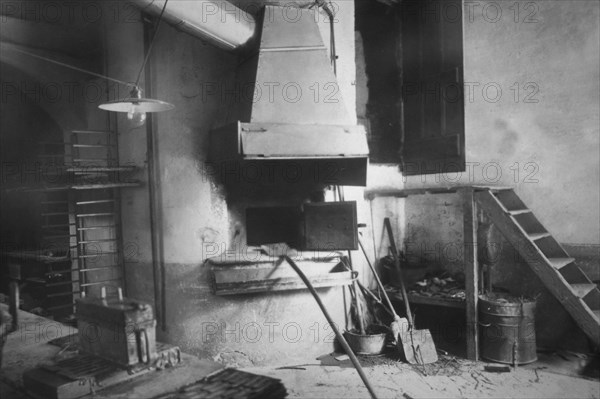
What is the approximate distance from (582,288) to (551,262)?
0.42 m

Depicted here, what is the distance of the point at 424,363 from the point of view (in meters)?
5.22

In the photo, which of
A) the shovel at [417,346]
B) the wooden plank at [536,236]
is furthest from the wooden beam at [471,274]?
the wooden plank at [536,236]

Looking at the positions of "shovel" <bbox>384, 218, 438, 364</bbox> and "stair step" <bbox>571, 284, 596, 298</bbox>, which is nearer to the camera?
"stair step" <bbox>571, 284, 596, 298</bbox>

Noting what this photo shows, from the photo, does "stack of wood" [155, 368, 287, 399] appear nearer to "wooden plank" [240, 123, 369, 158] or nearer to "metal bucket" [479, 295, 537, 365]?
"wooden plank" [240, 123, 369, 158]

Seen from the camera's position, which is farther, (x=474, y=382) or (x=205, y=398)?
(x=474, y=382)

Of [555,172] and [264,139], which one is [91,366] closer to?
[264,139]

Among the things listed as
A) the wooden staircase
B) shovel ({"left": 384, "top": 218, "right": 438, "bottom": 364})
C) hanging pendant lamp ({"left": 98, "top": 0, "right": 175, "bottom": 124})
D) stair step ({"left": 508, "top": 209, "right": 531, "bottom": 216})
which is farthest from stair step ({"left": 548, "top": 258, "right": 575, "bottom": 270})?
hanging pendant lamp ({"left": 98, "top": 0, "right": 175, "bottom": 124})

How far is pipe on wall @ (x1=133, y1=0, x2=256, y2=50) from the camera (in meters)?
4.03

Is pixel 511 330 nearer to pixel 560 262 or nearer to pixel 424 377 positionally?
pixel 560 262

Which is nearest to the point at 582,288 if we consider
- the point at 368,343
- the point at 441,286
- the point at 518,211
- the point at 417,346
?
the point at 518,211

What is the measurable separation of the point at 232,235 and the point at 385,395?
2348 mm

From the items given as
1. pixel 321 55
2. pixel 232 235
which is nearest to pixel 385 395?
pixel 232 235

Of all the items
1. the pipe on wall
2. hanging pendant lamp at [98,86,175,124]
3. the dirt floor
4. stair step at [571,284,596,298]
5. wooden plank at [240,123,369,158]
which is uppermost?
the pipe on wall

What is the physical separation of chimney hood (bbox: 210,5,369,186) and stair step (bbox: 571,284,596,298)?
2.91 m
